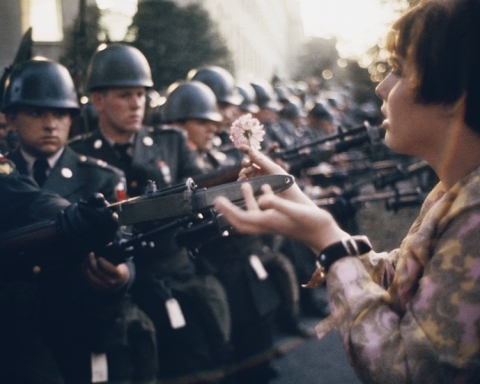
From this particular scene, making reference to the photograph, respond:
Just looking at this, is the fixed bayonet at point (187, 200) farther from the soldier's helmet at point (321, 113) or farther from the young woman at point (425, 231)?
the soldier's helmet at point (321, 113)

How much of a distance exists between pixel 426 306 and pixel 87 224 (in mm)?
1466

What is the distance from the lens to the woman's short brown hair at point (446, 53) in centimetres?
161

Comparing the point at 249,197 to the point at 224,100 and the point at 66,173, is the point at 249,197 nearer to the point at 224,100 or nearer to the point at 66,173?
the point at 66,173

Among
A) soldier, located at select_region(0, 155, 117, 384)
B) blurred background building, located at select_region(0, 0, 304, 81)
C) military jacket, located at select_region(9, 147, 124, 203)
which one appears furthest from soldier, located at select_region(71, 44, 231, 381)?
blurred background building, located at select_region(0, 0, 304, 81)

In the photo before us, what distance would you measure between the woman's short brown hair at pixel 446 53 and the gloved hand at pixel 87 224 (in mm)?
1364

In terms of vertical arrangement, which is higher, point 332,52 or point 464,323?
point 464,323

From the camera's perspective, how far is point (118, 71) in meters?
4.94

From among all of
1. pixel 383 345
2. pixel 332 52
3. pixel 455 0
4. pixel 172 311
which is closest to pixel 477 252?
pixel 383 345

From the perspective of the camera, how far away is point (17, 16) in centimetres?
1352

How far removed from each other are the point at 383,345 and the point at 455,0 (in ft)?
3.05

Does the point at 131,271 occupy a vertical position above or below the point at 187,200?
below

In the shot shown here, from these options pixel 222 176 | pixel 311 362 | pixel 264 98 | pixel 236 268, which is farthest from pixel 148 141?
pixel 264 98

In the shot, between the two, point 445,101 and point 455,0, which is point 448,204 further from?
point 455,0

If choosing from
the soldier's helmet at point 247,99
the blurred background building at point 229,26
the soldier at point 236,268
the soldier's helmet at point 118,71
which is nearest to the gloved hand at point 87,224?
the soldier's helmet at point 118,71
